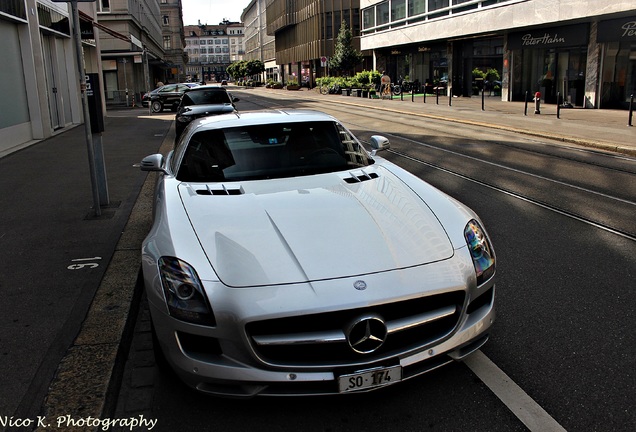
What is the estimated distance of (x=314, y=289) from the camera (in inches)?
112

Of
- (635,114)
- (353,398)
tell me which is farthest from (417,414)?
(635,114)

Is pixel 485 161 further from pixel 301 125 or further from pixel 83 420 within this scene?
pixel 83 420

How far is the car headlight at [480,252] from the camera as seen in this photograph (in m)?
3.23

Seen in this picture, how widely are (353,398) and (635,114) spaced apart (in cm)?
2261

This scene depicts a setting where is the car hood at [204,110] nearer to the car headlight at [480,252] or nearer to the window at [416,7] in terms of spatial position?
the car headlight at [480,252]

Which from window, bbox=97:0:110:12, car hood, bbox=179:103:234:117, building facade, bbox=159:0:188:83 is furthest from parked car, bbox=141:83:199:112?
building facade, bbox=159:0:188:83

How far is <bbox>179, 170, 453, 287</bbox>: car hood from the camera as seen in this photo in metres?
2.98

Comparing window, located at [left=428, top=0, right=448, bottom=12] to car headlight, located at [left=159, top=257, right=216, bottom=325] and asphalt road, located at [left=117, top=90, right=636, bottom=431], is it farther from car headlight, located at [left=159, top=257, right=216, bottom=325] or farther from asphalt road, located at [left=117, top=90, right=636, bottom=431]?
car headlight, located at [left=159, top=257, right=216, bottom=325]

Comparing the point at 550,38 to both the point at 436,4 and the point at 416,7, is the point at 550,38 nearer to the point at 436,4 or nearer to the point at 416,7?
the point at 436,4

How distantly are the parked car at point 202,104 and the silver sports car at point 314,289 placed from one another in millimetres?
13154

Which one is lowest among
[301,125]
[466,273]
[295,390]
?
[295,390]

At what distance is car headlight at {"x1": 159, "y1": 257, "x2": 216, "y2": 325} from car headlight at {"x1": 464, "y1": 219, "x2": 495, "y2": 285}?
148cm

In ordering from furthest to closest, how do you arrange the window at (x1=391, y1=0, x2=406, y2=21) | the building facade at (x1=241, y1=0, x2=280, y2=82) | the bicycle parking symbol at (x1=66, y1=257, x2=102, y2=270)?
the building facade at (x1=241, y1=0, x2=280, y2=82) → the window at (x1=391, y1=0, x2=406, y2=21) → the bicycle parking symbol at (x1=66, y1=257, x2=102, y2=270)

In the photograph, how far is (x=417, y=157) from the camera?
42.7 feet
